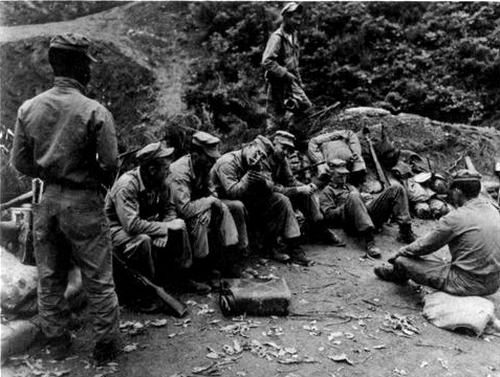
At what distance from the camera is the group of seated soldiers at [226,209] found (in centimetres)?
520

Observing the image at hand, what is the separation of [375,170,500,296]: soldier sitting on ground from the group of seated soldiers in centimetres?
168

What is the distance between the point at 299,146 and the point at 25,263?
5.65 metres

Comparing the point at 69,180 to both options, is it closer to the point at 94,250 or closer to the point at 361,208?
the point at 94,250

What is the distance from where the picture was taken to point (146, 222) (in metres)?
5.17

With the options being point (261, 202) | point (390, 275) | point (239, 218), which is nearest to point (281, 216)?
point (261, 202)

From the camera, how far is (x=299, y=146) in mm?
9359

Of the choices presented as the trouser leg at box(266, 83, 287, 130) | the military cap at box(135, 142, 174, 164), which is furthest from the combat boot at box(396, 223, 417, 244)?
the military cap at box(135, 142, 174, 164)

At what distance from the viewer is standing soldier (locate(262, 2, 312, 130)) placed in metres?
8.45

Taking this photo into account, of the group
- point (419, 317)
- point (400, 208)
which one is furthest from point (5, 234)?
point (400, 208)

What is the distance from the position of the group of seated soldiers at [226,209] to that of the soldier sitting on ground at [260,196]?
0.01 metres

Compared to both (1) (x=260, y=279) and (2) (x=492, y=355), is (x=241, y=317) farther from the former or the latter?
(2) (x=492, y=355)

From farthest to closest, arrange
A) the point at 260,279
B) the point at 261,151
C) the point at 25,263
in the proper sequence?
1. the point at 261,151
2. the point at 260,279
3. the point at 25,263

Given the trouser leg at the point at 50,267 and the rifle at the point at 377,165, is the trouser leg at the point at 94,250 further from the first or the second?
the rifle at the point at 377,165

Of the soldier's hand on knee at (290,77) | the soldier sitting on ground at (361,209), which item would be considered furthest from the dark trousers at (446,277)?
the soldier's hand on knee at (290,77)
